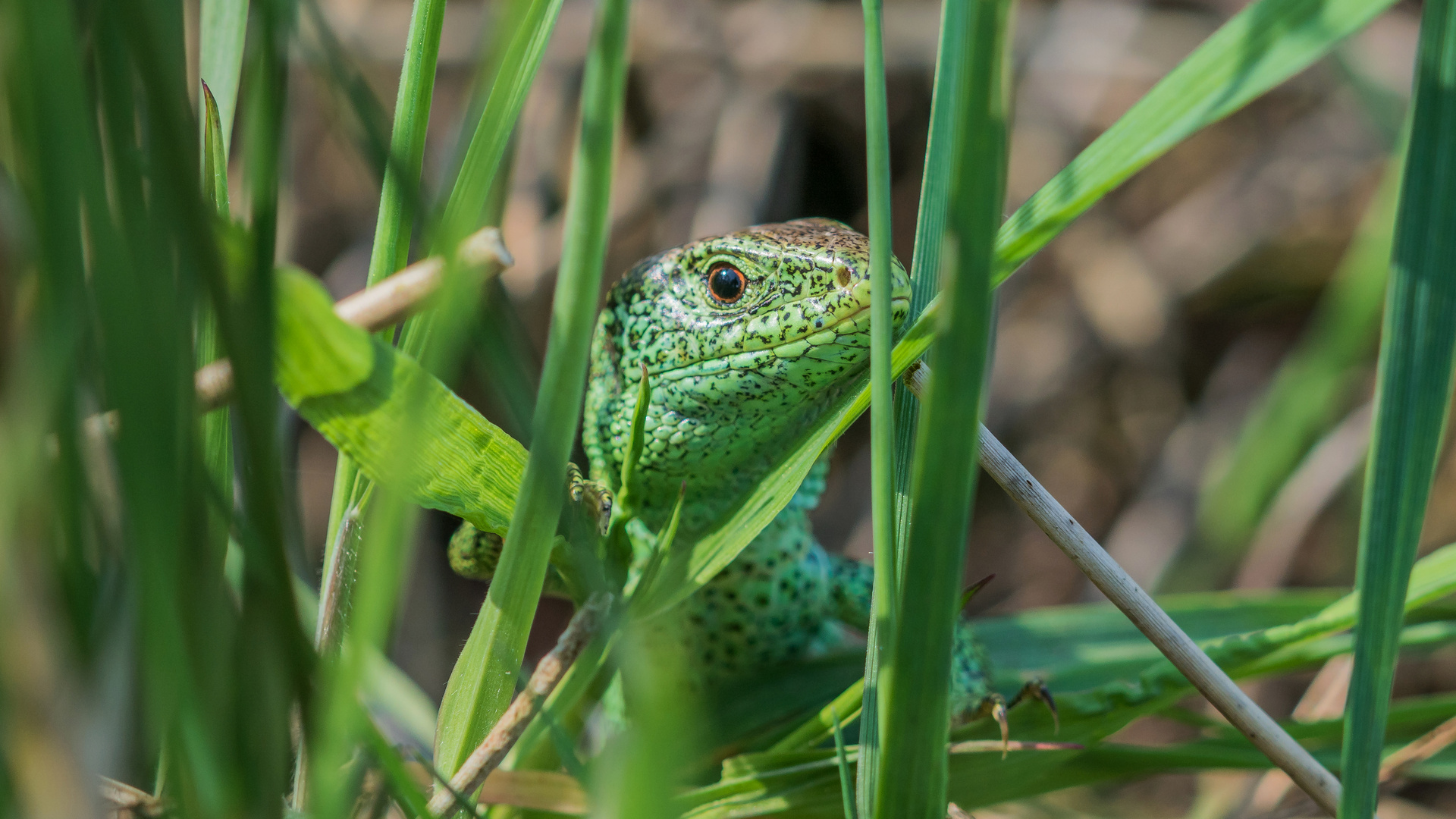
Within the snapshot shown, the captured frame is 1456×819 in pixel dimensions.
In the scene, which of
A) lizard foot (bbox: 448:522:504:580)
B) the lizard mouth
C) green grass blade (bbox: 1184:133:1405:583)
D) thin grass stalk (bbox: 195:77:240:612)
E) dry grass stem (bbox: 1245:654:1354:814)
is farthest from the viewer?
green grass blade (bbox: 1184:133:1405:583)

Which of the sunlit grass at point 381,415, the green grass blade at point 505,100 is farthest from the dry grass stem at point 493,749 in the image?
the green grass blade at point 505,100

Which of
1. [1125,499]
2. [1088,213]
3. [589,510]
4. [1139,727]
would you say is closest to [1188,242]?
[1088,213]

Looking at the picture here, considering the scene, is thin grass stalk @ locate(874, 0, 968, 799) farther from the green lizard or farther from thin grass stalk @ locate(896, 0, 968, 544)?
the green lizard

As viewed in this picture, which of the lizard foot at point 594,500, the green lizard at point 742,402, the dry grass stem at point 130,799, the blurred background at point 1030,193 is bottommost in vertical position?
the dry grass stem at point 130,799

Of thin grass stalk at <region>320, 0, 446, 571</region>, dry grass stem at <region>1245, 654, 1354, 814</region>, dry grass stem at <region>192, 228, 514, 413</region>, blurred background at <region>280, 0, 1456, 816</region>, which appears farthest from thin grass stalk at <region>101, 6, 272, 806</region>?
blurred background at <region>280, 0, 1456, 816</region>

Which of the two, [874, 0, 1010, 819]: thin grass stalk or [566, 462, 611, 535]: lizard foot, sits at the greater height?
[566, 462, 611, 535]: lizard foot

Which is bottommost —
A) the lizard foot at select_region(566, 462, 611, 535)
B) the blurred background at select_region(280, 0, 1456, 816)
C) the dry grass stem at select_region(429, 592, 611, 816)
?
the dry grass stem at select_region(429, 592, 611, 816)

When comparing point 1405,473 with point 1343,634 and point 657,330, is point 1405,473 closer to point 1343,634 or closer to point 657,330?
point 1343,634

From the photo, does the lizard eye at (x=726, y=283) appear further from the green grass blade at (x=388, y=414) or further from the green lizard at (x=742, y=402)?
the green grass blade at (x=388, y=414)
